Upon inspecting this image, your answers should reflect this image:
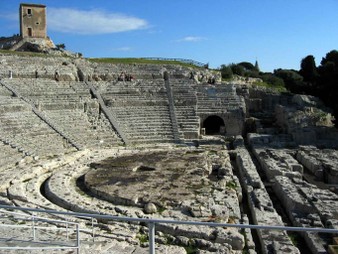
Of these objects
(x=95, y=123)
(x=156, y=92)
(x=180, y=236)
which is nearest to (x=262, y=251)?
(x=180, y=236)

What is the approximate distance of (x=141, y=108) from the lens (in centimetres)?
2436

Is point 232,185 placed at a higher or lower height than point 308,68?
lower

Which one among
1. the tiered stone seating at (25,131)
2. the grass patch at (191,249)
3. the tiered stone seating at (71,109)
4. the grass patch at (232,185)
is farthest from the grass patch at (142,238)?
the tiered stone seating at (71,109)

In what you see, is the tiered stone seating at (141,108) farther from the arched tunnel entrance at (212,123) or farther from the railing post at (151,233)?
the railing post at (151,233)

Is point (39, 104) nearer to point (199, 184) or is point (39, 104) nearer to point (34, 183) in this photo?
point (34, 183)

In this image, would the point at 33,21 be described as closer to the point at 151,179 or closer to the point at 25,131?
the point at 25,131

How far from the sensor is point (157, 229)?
31.7ft

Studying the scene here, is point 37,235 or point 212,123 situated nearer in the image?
point 37,235

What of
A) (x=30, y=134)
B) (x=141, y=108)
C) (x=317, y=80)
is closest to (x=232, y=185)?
(x=30, y=134)

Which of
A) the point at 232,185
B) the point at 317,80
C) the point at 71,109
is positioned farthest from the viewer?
the point at 317,80

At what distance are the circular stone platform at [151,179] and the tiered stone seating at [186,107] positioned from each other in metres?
5.27

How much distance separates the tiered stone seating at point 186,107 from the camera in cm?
2299

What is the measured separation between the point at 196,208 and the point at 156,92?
52.3 ft

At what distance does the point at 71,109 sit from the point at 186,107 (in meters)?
6.87
